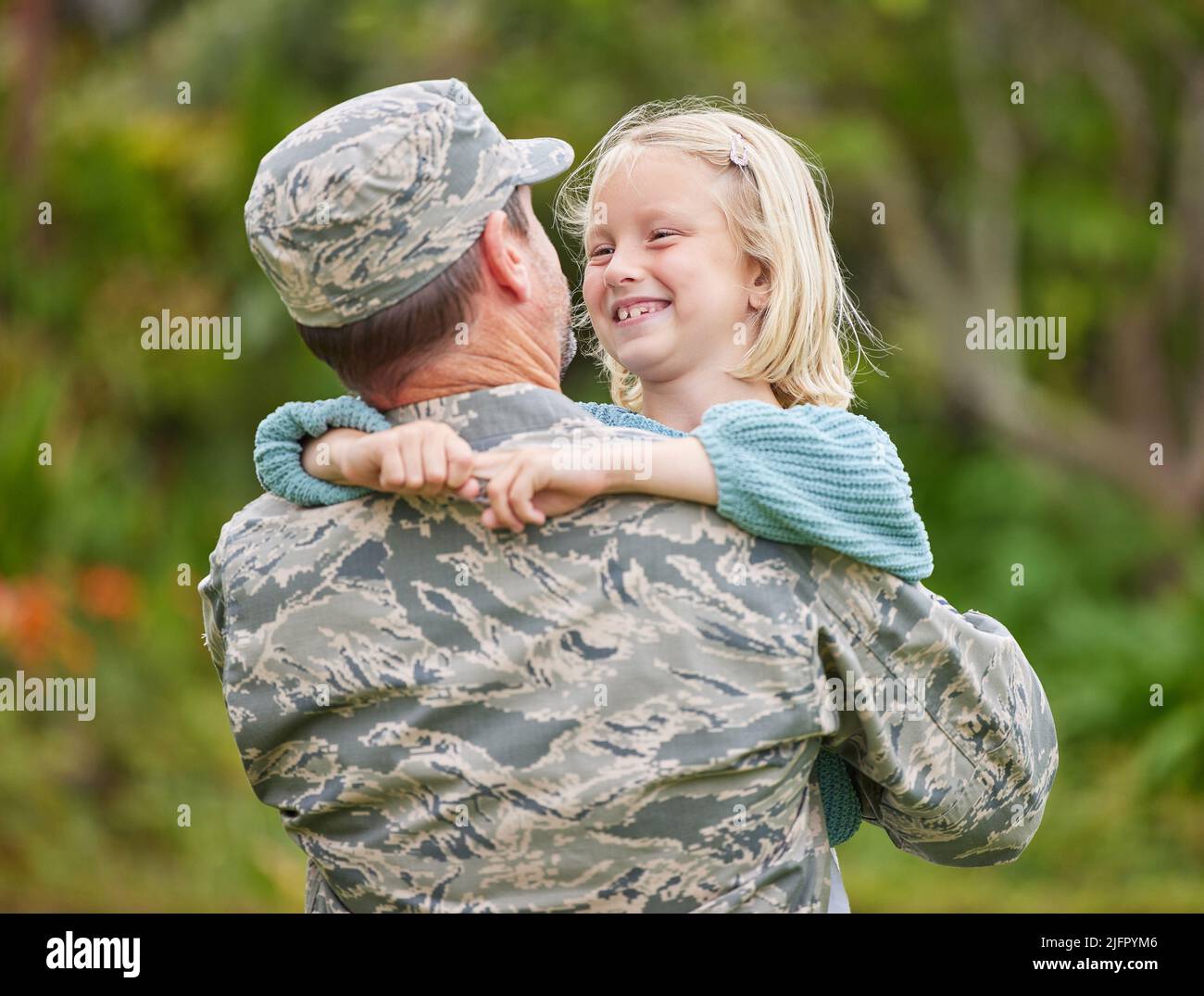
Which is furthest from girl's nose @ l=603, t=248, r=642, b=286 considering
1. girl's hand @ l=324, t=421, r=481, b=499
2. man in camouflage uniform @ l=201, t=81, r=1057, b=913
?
girl's hand @ l=324, t=421, r=481, b=499

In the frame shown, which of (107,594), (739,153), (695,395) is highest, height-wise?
(739,153)

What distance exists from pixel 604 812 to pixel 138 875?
4996mm

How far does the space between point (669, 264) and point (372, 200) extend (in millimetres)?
747

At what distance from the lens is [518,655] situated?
6.35ft

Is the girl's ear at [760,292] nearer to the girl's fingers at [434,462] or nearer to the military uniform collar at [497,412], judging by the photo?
the military uniform collar at [497,412]

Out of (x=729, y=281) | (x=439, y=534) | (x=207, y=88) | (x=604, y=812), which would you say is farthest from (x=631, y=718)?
(x=207, y=88)

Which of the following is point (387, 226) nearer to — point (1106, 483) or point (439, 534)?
point (439, 534)

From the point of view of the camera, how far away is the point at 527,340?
2.09 metres

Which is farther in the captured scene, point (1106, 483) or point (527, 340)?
point (1106, 483)

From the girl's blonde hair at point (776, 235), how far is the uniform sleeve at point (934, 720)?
62cm

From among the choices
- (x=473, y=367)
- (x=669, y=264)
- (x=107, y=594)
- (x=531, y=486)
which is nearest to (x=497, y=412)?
(x=473, y=367)

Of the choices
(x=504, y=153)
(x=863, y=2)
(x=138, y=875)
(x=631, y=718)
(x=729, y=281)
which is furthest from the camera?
(x=863, y=2)

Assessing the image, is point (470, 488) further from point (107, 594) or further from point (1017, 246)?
point (1017, 246)

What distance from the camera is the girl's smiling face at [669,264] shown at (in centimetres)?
257
